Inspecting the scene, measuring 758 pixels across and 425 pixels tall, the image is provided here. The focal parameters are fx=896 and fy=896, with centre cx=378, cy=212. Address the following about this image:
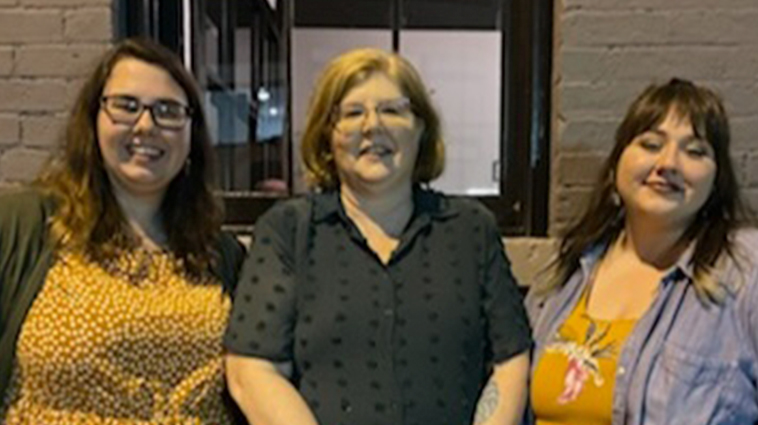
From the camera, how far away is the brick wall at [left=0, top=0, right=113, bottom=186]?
2.06 m

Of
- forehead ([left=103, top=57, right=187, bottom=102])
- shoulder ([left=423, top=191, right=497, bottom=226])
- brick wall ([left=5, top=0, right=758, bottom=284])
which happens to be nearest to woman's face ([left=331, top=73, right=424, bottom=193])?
shoulder ([left=423, top=191, right=497, bottom=226])

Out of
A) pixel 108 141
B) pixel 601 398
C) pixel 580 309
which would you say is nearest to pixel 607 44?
pixel 580 309

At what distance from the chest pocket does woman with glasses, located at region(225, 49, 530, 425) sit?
25cm

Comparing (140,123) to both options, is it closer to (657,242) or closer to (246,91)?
(246,91)

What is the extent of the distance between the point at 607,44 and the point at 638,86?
0.39 ft

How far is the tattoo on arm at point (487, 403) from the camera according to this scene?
1.54 m

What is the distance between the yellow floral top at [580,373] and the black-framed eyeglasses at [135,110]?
83 cm

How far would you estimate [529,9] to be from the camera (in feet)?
7.20

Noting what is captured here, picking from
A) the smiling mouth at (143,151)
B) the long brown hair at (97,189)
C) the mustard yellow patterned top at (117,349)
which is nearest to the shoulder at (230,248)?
the long brown hair at (97,189)

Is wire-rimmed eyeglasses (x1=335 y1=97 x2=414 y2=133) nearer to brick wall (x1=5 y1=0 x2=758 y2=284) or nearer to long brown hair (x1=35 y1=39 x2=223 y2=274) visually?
long brown hair (x1=35 y1=39 x2=223 y2=274)

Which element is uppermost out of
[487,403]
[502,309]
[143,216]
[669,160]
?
[669,160]

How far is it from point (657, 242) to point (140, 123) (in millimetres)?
993

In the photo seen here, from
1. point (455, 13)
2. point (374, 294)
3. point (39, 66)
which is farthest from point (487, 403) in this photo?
point (39, 66)

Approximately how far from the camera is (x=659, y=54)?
6.74 ft
